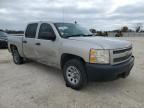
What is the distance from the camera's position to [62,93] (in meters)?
4.05

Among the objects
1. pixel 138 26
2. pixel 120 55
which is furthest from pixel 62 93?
pixel 138 26

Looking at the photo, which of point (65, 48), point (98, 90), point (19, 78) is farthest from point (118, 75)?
point (19, 78)

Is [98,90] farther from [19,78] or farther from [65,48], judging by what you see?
[19,78]

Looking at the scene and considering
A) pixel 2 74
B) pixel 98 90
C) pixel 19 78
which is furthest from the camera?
pixel 2 74

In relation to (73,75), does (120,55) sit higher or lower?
higher

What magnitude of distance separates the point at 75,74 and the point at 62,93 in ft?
1.94

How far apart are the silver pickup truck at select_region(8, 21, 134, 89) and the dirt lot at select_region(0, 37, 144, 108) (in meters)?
0.42

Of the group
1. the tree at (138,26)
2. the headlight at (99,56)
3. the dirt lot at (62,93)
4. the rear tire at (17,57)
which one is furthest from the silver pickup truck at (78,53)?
the tree at (138,26)

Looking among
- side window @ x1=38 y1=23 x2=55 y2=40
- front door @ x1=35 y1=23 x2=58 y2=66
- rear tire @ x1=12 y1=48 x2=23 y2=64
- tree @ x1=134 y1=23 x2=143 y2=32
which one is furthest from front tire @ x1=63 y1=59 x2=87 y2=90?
tree @ x1=134 y1=23 x2=143 y2=32

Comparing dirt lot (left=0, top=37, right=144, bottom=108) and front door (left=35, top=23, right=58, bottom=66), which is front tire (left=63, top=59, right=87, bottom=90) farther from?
front door (left=35, top=23, right=58, bottom=66)

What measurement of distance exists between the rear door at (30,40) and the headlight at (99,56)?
2.66 meters

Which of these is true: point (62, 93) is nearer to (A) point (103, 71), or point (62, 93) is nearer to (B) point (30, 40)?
(A) point (103, 71)

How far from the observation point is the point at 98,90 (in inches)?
168

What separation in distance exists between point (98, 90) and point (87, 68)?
874mm
